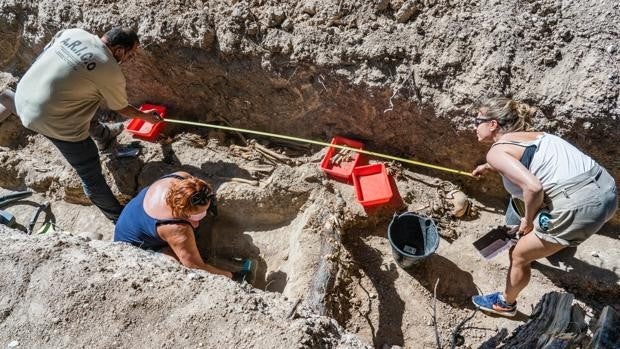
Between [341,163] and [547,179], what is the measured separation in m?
1.82

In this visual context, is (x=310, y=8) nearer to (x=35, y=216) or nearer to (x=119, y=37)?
(x=119, y=37)

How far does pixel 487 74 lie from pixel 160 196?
259 cm

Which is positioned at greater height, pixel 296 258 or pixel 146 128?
pixel 146 128

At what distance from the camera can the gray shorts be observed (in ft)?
8.99

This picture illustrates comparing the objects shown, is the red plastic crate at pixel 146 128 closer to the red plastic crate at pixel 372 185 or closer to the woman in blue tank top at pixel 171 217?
the woman in blue tank top at pixel 171 217

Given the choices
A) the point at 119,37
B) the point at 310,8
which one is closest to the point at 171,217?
the point at 119,37

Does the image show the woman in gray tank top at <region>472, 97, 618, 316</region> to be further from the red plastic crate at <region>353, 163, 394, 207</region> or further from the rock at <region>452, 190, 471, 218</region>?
the red plastic crate at <region>353, 163, 394, 207</region>

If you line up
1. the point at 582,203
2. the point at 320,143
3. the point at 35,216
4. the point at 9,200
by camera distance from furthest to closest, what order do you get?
1. the point at 9,200
2. the point at 35,216
3. the point at 320,143
4. the point at 582,203

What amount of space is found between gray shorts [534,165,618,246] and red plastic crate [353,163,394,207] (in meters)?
1.31

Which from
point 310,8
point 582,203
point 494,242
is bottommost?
point 494,242

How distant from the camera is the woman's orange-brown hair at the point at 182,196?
3.13m

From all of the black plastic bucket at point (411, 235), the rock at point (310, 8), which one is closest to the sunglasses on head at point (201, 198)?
the black plastic bucket at point (411, 235)

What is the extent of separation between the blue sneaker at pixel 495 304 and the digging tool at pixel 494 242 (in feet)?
1.14

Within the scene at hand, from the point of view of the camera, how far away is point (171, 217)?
3246 millimetres
